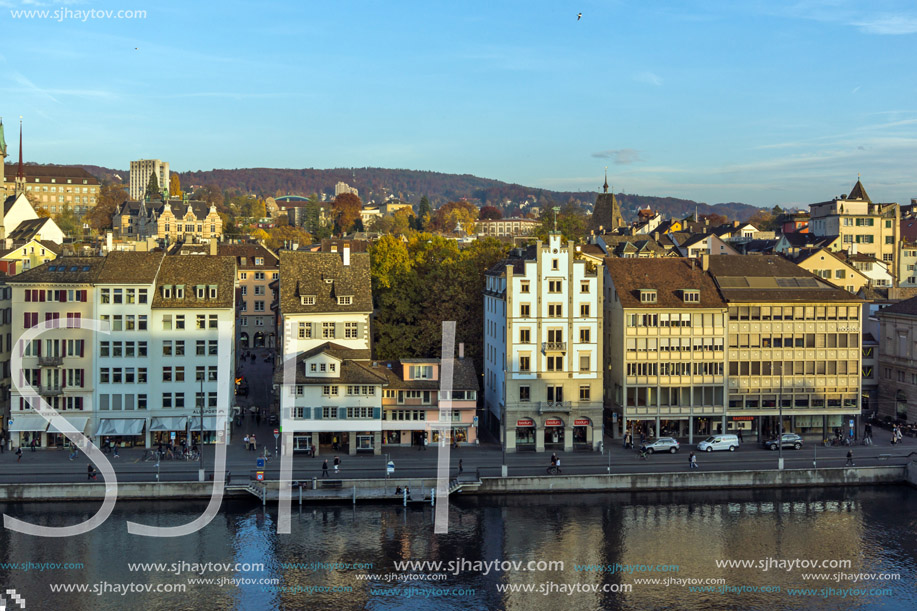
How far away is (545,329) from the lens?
2933 inches

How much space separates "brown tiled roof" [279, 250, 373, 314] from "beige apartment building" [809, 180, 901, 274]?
77971 mm

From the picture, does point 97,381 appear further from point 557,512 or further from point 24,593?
point 557,512

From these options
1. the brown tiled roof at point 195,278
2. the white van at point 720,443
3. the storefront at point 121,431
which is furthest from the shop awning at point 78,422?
the white van at point 720,443

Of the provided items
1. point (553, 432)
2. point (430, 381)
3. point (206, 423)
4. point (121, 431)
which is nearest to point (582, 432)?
point (553, 432)

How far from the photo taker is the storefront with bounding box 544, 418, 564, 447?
246 ft

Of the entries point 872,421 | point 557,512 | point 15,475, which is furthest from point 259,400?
point 872,421

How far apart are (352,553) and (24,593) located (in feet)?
54.8

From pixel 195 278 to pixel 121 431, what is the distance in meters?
13.1

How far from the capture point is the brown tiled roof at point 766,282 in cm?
7869

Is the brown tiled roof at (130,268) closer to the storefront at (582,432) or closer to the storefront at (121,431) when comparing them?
the storefront at (121,431)

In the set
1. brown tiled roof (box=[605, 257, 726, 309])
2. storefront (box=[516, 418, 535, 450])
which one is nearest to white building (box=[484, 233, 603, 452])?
storefront (box=[516, 418, 535, 450])

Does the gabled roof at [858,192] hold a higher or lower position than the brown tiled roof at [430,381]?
higher

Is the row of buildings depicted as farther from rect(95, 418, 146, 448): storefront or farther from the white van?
rect(95, 418, 146, 448): storefront

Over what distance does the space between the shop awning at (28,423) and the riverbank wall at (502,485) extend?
420 inches
